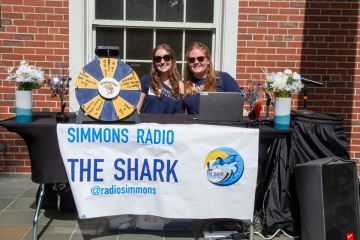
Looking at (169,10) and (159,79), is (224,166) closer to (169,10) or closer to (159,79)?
(159,79)

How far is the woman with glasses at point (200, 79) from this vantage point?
3047 mm

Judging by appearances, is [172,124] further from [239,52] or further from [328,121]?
[239,52]

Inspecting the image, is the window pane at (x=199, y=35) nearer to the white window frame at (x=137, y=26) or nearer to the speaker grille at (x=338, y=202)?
the white window frame at (x=137, y=26)

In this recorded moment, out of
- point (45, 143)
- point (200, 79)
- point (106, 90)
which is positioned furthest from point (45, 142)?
point (200, 79)

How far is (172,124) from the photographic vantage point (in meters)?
2.39

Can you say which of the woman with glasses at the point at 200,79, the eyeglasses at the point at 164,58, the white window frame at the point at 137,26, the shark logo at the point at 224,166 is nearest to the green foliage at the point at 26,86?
the eyeglasses at the point at 164,58

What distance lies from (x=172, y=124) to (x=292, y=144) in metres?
1.16

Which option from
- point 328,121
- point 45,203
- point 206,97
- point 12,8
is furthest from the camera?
point 12,8

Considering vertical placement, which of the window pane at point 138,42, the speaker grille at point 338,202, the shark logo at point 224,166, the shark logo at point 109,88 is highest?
the window pane at point 138,42

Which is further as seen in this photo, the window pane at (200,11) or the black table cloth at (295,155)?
the window pane at (200,11)

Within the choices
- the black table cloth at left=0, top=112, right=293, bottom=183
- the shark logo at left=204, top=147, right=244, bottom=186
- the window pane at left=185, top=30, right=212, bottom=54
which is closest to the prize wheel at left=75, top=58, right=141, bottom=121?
the black table cloth at left=0, top=112, right=293, bottom=183

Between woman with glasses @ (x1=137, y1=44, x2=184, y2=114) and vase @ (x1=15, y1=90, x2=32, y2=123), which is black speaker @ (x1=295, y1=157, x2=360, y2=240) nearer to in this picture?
woman with glasses @ (x1=137, y1=44, x2=184, y2=114)

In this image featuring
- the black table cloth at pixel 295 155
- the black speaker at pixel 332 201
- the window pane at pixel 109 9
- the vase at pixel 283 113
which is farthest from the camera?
the window pane at pixel 109 9

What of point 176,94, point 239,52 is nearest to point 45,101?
point 176,94
